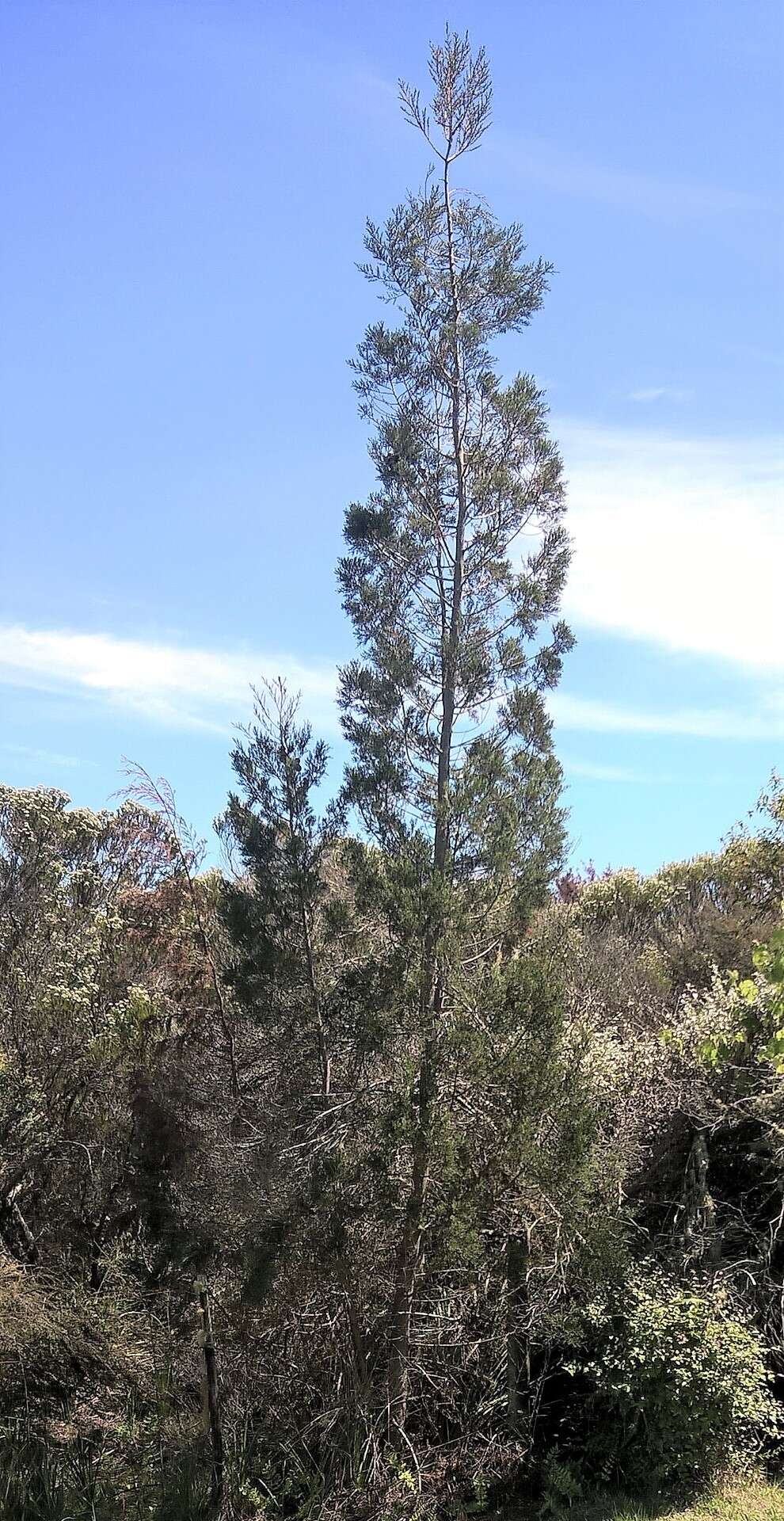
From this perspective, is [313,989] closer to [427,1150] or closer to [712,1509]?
[427,1150]

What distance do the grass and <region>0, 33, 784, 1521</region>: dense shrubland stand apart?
0.84ft

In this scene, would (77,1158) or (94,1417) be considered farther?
(77,1158)

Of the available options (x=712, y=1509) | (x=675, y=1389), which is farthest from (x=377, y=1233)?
(x=712, y=1509)

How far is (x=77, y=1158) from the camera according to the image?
11852 millimetres

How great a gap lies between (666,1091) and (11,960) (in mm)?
6647

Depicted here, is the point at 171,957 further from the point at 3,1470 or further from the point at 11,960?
the point at 3,1470

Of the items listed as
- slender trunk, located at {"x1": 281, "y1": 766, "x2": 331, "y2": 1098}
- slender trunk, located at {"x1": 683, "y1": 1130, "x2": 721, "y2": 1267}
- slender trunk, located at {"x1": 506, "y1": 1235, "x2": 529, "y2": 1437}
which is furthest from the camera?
slender trunk, located at {"x1": 683, "y1": 1130, "x2": 721, "y2": 1267}

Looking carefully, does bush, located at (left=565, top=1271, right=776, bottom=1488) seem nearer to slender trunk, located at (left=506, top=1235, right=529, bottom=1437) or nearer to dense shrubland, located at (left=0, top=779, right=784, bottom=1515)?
dense shrubland, located at (left=0, top=779, right=784, bottom=1515)

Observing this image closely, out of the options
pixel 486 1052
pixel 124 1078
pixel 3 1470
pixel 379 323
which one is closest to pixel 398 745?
pixel 486 1052

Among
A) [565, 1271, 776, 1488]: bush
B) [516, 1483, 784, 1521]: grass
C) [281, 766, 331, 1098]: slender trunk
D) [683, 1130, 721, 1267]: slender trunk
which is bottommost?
[516, 1483, 784, 1521]: grass

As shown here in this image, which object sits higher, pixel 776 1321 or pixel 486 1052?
pixel 486 1052

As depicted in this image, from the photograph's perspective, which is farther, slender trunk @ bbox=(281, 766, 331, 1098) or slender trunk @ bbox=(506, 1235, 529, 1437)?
slender trunk @ bbox=(281, 766, 331, 1098)

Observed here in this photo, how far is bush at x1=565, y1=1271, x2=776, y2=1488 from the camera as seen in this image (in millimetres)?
8547

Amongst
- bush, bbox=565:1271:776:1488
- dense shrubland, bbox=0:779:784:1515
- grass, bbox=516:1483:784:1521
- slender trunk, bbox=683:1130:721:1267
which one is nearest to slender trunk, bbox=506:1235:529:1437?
dense shrubland, bbox=0:779:784:1515
